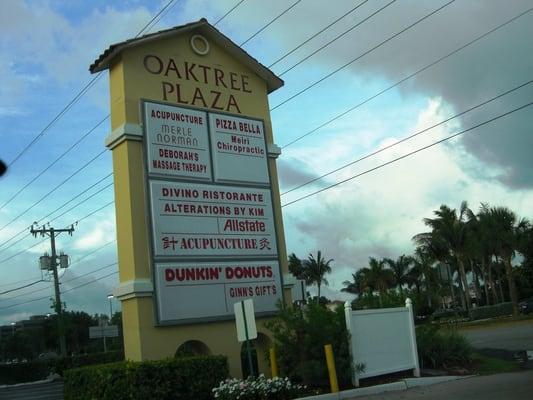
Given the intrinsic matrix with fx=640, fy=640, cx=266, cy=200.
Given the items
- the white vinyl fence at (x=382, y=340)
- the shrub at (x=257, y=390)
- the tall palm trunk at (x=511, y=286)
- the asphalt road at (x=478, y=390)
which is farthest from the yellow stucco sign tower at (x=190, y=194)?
the tall palm trunk at (x=511, y=286)

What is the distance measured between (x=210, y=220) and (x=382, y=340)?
16.9 ft

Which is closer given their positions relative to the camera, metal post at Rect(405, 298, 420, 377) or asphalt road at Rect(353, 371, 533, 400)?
asphalt road at Rect(353, 371, 533, 400)

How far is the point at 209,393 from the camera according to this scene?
44.8ft

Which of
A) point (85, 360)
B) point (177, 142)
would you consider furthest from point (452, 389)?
point (85, 360)

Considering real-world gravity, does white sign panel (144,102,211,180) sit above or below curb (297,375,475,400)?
above

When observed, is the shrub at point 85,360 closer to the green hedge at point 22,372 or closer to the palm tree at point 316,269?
the green hedge at point 22,372

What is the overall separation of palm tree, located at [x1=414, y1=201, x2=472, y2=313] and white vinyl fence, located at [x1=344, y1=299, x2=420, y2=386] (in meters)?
40.3

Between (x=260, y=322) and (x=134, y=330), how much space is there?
3.38 m

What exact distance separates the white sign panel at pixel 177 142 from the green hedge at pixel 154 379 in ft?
14.8

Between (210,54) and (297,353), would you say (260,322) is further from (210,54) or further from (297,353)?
(210,54)

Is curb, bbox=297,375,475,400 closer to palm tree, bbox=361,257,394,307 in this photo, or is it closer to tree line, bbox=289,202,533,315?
tree line, bbox=289,202,533,315

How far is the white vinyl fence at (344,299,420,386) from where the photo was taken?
588 inches

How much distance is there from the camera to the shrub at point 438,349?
1722cm

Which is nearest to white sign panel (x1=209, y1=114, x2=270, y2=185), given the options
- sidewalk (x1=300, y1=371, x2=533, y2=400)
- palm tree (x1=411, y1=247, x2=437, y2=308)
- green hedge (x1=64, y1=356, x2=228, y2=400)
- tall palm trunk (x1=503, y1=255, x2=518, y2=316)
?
green hedge (x1=64, y1=356, x2=228, y2=400)
